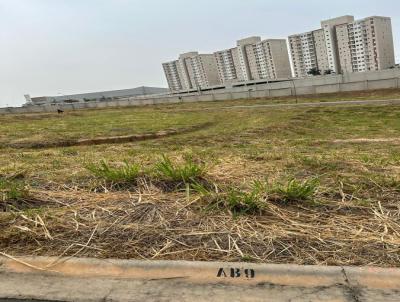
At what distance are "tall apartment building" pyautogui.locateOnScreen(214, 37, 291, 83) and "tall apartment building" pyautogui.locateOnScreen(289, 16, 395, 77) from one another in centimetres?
900

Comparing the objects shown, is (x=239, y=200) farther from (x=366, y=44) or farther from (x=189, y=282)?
(x=366, y=44)

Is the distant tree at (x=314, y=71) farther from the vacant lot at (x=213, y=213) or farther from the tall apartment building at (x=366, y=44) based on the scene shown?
the vacant lot at (x=213, y=213)

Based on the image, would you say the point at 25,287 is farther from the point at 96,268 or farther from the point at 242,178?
the point at 242,178

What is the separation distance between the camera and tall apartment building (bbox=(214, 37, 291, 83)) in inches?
4161

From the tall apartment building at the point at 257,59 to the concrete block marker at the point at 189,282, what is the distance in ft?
348

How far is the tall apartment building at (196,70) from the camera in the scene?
126 m

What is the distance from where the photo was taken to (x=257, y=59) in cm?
10906

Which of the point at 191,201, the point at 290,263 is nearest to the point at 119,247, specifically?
the point at 191,201

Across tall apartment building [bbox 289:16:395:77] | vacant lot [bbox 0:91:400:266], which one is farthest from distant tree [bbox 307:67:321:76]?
vacant lot [bbox 0:91:400:266]

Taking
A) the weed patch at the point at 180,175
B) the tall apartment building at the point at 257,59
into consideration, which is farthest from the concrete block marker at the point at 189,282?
the tall apartment building at the point at 257,59

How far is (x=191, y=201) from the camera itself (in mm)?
4070

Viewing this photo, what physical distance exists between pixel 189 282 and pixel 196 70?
12940 centimetres

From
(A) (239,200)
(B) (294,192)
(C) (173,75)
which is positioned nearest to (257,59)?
(C) (173,75)

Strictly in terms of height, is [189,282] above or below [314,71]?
above
